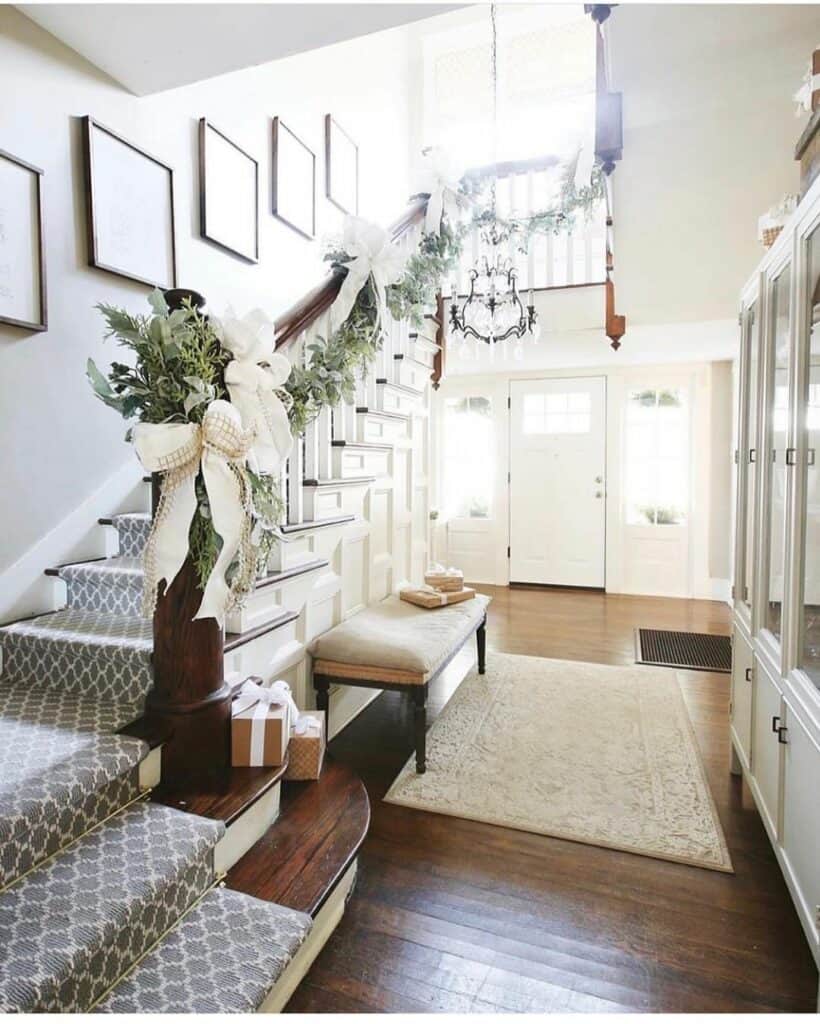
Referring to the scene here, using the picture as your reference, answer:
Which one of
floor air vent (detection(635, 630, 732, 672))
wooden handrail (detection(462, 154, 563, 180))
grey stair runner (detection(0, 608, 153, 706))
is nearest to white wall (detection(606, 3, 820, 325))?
wooden handrail (detection(462, 154, 563, 180))

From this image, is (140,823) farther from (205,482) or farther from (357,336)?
(357,336)

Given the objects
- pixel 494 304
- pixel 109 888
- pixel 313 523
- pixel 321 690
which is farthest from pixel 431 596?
pixel 109 888

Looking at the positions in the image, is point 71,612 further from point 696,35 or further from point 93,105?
point 696,35

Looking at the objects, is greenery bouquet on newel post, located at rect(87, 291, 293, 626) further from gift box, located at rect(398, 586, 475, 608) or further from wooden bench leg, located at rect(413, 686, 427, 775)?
gift box, located at rect(398, 586, 475, 608)

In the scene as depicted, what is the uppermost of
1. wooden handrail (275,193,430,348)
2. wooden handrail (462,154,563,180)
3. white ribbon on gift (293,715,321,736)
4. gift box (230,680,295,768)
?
wooden handrail (462,154,563,180)

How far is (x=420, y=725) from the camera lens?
234 centimetres

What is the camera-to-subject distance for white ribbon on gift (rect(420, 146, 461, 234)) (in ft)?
9.32

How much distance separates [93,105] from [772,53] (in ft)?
13.7

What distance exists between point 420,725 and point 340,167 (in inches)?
157

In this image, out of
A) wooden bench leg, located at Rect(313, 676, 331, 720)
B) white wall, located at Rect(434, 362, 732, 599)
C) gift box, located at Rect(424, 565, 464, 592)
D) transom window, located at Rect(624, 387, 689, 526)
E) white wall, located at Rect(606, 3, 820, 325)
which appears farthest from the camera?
transom window, located at Rect(624, 387, 689, 526)

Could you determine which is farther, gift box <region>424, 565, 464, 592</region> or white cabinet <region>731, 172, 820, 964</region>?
gift box <region>424, 565, 464, 592</region>

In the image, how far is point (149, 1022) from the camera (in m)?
0.96

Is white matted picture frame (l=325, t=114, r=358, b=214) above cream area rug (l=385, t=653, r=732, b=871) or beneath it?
above

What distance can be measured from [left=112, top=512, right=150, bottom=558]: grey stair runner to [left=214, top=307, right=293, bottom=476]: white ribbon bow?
1.14 metres
